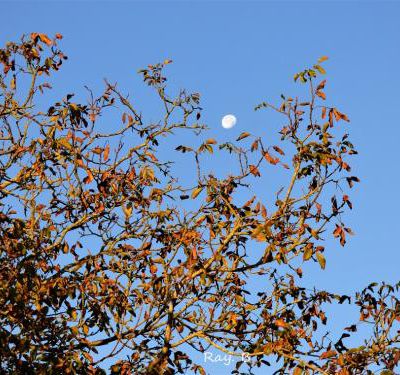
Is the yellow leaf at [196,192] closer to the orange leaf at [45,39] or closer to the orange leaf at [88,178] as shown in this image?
the orange leaf at [88,178]

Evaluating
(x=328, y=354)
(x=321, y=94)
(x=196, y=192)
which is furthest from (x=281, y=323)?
(x=321, y=94)

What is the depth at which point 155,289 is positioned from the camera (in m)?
9.26

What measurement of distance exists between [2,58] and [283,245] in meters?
5.76

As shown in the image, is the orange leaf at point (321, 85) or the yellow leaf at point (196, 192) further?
the yellow leaf at point (196, 192)

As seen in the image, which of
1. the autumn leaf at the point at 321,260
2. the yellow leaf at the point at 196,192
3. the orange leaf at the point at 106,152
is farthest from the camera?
the orange leaf at the point at 106,152

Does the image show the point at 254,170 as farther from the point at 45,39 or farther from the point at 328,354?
the point at 45,39

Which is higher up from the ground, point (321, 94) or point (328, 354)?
point (321, 94)

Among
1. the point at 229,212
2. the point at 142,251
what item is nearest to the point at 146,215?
the point at 142,251

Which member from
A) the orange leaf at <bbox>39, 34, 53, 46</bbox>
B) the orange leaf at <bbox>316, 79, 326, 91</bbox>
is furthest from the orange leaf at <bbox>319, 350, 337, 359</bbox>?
the orange leaf at <bbox>39, 34, 53, 46</bbox>

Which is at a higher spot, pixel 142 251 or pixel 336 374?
pixel 142 251

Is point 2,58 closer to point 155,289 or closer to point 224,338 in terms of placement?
point 155,289

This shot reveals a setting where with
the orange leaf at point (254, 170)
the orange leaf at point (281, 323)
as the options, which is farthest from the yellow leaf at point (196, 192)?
the orange leaf at point (281, 323)

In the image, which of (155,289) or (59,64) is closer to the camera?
(155,289)

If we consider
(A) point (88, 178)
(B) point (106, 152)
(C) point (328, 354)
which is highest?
(B) point (106, 152)
